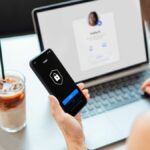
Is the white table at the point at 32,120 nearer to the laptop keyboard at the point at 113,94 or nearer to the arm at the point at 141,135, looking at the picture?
the laptop keyboard at the point at 113,94

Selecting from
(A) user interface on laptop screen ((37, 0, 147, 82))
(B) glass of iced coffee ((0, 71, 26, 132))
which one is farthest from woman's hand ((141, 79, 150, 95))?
(B) glass of iced coffee ((0, 71, 26, 132))

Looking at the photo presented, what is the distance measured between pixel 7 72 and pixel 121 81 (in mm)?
363

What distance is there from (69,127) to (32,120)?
5.3 inches

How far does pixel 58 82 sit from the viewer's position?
0.97 meters

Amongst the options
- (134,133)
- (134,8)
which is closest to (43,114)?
(134,133)

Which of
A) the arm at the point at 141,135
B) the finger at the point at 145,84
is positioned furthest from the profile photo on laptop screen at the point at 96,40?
the arm at the point at 141,135

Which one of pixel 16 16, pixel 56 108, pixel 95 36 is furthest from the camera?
pixel 16 16

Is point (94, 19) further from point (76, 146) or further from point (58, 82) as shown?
point (76, 146)

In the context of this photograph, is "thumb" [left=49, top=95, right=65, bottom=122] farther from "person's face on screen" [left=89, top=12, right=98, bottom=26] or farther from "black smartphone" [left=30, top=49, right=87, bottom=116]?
"person's face on screen" [left=89, top=12, right=98, bottom=26]

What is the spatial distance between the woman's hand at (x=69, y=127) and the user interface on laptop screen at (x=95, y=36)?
220mm

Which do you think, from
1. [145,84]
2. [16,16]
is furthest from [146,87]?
[16,16]

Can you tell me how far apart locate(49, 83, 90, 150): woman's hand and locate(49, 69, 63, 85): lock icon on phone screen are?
56mm

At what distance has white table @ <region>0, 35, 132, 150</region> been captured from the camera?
97 cm

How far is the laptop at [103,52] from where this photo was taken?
1064 millimetres
